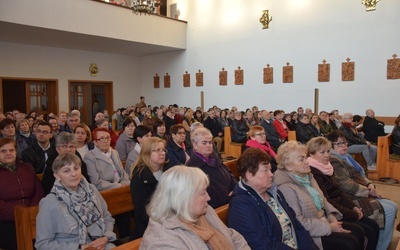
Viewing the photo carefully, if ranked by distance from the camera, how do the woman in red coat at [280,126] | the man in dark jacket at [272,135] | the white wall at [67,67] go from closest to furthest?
the man in dark jacket at [272,135]
the woman in red coat at [280,126]
the white wall at [67,67]

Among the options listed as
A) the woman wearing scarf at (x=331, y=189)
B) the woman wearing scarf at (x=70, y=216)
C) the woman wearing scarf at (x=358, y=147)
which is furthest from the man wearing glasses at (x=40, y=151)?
the woman wearing scarf at (x=358, y=147)

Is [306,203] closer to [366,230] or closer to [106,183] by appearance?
[366,230]

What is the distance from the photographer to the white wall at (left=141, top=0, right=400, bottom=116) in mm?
10500

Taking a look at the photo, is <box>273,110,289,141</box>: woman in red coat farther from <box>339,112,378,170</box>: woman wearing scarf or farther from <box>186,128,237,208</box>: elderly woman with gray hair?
<box>186,128,237,208</box>: elderly woman with gray hair

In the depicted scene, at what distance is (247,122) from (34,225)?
8.05 m

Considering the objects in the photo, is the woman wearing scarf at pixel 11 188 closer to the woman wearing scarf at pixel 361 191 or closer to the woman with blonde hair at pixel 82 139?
the woman with blonde hair at pixel 82 139

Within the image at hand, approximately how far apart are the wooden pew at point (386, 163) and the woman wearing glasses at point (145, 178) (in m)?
4.82

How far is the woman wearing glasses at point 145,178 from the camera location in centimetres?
276

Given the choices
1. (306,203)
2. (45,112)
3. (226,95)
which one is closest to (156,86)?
(226,95)

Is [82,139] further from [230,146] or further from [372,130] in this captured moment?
[372,130]

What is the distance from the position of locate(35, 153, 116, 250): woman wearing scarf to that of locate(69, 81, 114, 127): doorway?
1219cm

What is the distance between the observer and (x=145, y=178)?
2.84 meters

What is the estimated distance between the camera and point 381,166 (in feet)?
20.8

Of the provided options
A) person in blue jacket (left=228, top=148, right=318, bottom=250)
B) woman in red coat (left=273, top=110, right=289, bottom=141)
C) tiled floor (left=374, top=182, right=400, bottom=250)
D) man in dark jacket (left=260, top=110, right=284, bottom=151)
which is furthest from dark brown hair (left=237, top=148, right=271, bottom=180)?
woman in red coat (left=273, top=110, right=289, bottom=141)
